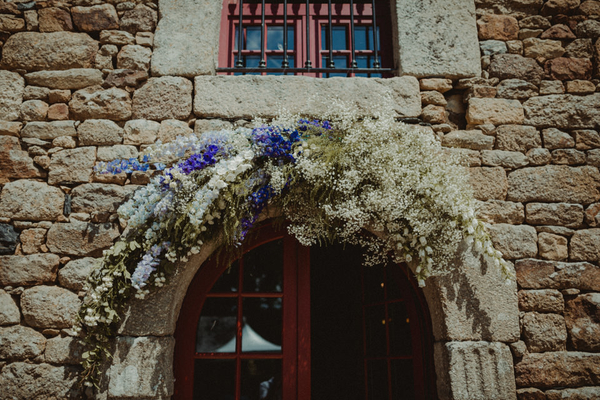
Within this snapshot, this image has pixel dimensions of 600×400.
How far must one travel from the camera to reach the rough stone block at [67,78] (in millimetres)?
2488

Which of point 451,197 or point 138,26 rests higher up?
point 138,26

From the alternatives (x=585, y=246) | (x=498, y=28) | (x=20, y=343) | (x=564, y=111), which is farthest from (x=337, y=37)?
(x=20, y=343)

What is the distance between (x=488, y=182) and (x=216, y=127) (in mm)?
1687

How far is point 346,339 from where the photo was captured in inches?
168

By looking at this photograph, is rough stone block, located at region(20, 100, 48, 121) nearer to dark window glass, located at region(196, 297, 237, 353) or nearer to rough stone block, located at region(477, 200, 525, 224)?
dark window glass, located at region(196, 297, 237, 353)

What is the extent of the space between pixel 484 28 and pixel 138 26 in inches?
89.8

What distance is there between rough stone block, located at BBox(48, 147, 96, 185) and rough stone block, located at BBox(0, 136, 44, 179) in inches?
4.0

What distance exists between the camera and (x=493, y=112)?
2488mm

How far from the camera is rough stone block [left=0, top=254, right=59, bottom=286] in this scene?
2.22 meters

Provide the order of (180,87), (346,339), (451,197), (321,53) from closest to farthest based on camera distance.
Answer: (451,197)
(180,87)
(321,53)
(346,339)

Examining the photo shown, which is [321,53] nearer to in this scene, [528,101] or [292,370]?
[528,101]

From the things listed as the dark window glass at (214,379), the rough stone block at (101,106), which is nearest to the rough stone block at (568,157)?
the dark window glass at (214,379)

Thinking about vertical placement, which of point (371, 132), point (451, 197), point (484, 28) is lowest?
point (451, 197)

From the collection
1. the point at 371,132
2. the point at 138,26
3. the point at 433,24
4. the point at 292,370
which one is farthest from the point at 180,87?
the point at 292,370
